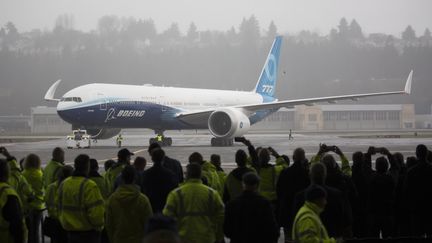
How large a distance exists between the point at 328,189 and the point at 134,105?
28.1m

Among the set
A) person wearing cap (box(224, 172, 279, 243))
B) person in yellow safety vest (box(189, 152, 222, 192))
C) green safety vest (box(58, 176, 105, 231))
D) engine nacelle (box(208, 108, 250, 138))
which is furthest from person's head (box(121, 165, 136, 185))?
engine nacelle (box(208, 108, 250, 138))

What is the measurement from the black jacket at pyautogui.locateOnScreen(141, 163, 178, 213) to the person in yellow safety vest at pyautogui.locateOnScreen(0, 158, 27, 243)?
1689 millimetres

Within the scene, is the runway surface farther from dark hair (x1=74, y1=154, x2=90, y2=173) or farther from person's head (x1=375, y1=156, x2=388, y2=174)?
dark hair (x1=74, y1=154, x2=90, y2=173)

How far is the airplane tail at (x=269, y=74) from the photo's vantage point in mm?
46094

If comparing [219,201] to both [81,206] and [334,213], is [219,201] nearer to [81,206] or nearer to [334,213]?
[334,213]

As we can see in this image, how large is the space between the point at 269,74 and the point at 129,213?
4031cm

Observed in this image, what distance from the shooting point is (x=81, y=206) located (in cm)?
709

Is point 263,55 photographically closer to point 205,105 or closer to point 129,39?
point 129,39

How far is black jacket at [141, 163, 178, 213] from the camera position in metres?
8.02

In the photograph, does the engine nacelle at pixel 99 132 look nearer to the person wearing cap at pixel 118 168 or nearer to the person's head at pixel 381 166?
the person wearing cap at pixel 118 168

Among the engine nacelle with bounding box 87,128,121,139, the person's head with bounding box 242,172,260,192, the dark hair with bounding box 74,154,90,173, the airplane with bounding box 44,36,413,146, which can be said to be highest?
the airplane with bounding box 44,36,413,146

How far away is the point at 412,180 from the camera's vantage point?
343 inches

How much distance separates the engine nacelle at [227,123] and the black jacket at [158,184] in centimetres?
2577

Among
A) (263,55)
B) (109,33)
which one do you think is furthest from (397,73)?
(109,33)
